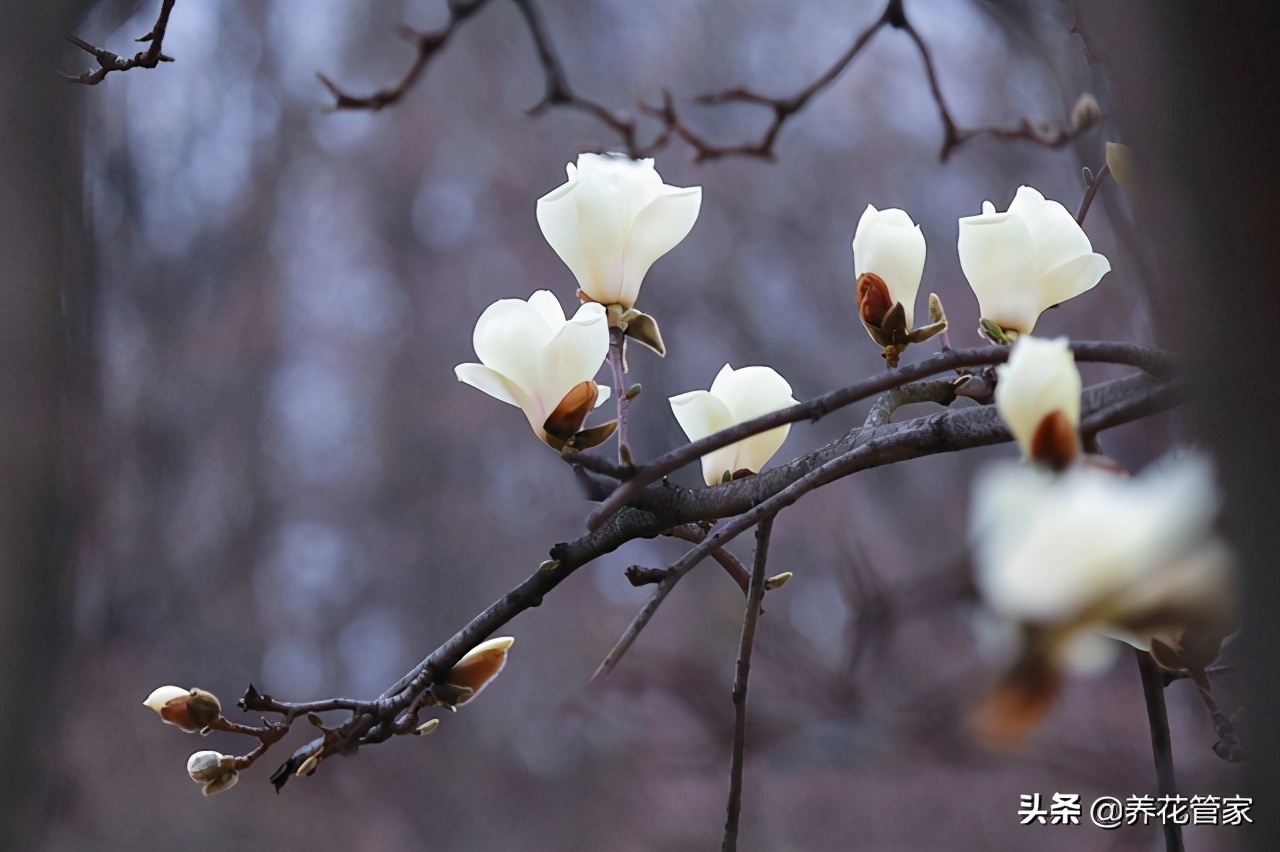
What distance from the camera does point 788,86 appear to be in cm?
169

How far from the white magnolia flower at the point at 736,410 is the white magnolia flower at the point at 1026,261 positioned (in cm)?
5

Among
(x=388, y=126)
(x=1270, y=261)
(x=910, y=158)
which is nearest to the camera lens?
(x=1270, y=261)

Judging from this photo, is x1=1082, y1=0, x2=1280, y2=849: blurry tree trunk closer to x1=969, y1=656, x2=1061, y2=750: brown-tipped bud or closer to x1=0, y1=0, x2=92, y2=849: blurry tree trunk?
x1=969, y1=656, x2=1061, y2=750: brown-tipped bud

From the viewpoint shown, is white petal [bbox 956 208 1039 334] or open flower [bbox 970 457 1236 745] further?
white petal [bbox 956 208 1039 334]

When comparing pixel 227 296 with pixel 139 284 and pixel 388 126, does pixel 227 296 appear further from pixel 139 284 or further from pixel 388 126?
pixel 388 126

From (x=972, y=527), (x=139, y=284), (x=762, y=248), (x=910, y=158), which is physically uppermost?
(x=910, y=158)

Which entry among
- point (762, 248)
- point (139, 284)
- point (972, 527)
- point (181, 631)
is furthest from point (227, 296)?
point (972, 527)

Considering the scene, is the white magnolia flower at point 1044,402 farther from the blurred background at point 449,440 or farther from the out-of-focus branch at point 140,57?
the blurred background at point 449,440

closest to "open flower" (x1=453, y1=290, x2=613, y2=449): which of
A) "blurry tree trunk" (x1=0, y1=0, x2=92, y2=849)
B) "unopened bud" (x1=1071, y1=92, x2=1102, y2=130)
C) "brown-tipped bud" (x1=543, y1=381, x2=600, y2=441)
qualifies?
"brown-tipped bud" (x1=543, y1=381, x2=600, y2=441)

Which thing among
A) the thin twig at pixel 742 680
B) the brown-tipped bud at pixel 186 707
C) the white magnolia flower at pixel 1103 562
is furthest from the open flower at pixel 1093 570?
the brown-tipped bud at pixel 186 707

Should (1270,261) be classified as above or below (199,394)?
below

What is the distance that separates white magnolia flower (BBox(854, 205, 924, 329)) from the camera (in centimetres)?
23

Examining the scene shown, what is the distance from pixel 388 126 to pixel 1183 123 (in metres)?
1.89

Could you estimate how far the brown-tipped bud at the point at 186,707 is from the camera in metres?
0.25
